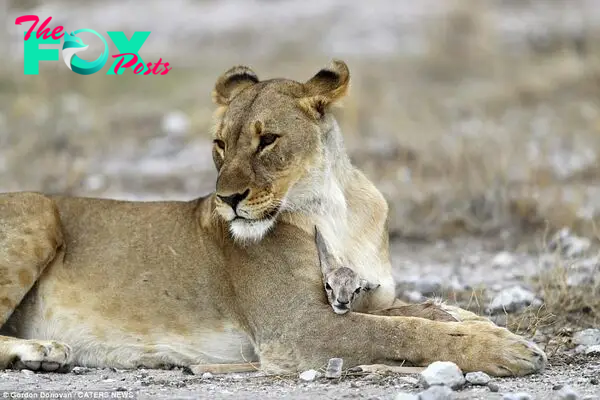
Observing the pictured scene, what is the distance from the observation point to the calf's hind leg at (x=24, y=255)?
5797mm

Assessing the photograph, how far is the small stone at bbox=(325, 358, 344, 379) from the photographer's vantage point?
17.7 ft

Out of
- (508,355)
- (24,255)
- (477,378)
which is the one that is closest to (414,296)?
(508,355)

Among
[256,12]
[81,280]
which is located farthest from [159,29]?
[81,280]

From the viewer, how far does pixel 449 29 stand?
674 inches

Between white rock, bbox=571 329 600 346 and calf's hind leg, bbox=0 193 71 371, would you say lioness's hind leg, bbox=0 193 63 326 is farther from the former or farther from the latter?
white rock, bbox=571 329 600 346

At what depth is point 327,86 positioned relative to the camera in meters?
6.09

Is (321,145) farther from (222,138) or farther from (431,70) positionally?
(431,70)

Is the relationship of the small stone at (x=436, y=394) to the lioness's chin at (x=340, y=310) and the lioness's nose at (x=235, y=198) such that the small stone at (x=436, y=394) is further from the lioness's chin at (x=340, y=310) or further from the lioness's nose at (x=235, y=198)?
the lioness's nose at (x=235, y=198)

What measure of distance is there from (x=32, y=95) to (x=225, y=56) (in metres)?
4.43

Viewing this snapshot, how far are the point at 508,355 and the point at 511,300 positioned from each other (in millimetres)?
1599

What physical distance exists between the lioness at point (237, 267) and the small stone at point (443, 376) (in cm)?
25

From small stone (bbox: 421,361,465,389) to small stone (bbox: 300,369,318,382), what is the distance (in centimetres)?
57

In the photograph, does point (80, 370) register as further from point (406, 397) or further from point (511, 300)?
point (511, 300)

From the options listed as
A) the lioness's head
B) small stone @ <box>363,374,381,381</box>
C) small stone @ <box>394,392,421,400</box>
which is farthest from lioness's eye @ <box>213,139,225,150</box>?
small stone @ <box>394,392,421,400</box>
